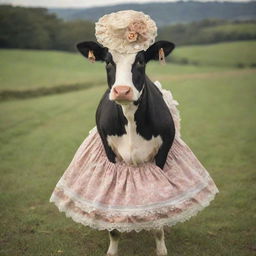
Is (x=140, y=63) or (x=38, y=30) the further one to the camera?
(x=38, y=30)

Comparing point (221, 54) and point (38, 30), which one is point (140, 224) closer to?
point (38, 30)

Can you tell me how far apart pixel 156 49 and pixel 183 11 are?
30781 mm

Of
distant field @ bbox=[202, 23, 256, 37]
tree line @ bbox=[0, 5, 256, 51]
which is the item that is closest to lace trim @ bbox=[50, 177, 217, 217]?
tree line @ bbox=[0, 5, 256, 51]

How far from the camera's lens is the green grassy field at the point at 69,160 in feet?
16.5

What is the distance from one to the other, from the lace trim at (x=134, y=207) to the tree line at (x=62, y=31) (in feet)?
74.9

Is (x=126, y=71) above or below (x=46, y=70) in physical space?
above

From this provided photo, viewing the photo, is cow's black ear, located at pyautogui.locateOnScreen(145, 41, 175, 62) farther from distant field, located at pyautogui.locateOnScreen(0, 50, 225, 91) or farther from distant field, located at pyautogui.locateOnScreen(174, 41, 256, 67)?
distant field, located at pyautogui.locateOnScreen(174, 41, 256, 67)

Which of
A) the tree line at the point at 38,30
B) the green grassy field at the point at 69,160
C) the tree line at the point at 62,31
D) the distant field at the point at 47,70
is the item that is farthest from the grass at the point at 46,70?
the green grassy field at the point at 69,160

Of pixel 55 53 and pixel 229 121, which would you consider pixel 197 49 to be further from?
pixel 229 121

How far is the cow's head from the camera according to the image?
3.69 meters

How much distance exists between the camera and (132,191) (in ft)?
14.0

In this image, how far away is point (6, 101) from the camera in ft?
63.4

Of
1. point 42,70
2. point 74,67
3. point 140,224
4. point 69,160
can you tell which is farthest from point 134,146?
point 74,67

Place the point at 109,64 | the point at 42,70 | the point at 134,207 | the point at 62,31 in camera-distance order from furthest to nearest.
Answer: the point at 62,31
the point at 42,70
the point at 134,207
the point at 109,64
